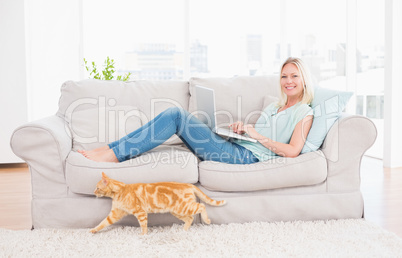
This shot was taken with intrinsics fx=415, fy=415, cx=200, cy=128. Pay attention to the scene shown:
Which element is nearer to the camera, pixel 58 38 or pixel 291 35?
pixel 58 38

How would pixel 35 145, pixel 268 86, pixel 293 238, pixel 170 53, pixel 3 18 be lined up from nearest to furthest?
pixel 293 238 → pixel 35 145 → pixel 268 86 → pixel 3 18 → pixel 170 53

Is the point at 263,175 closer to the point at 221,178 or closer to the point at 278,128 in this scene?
the point at 221,178

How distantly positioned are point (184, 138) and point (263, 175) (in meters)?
0.54

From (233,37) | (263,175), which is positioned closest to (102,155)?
(263,175)

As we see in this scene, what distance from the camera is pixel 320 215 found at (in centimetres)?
249

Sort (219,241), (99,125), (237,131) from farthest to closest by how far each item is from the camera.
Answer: (99,125) < (237,131) < (219,241)

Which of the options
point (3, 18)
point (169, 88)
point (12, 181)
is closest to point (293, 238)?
point (169, 88)

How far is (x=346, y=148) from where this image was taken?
2.47m

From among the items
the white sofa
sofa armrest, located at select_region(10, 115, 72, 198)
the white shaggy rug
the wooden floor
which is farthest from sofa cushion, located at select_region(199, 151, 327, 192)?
sofa armrest, located at select_region(10, 115, 72, 198)

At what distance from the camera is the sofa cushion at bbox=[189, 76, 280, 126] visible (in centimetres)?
304

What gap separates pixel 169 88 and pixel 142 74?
97.1 inches

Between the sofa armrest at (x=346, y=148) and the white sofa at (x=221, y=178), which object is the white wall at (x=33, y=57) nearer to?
the white sofa at (x=221, y=178)

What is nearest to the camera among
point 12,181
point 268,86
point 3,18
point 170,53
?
point 268,86

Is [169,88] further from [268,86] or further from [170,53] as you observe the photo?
[170,53]
